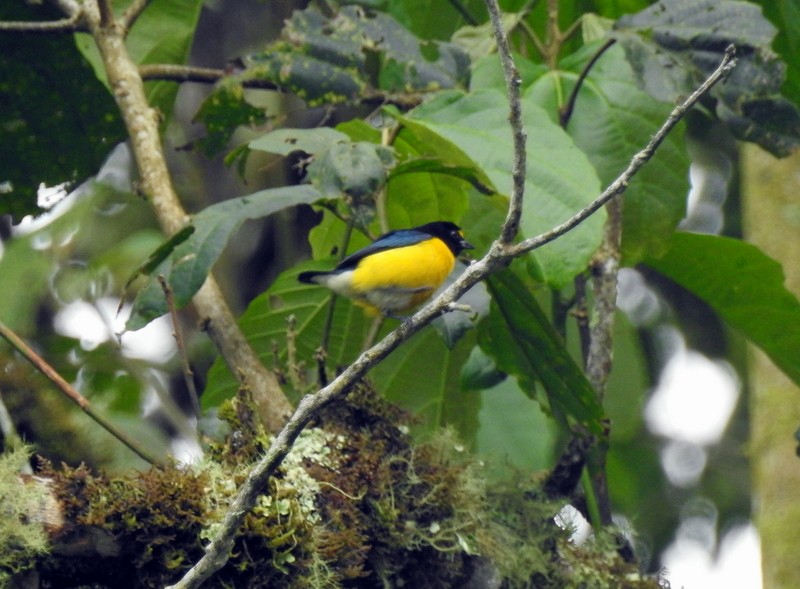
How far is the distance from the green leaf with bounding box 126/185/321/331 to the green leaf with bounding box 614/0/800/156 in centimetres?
121

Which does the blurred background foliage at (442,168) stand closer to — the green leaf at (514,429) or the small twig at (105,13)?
the green leaf at (514,429)

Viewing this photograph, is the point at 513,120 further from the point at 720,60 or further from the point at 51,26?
the point at 51,26

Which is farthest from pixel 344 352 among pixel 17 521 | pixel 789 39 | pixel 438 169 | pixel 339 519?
pixel 789 39

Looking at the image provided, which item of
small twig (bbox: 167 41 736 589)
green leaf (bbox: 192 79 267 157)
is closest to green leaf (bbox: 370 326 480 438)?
green leaf (bbox: 192 79 267 157)

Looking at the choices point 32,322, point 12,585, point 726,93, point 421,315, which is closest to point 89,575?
point 12,585

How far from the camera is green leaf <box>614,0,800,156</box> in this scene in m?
3.41

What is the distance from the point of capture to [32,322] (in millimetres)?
5270

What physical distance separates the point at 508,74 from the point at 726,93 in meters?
1.60

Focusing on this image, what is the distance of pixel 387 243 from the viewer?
334 cm

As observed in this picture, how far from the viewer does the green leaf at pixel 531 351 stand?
3.12 m

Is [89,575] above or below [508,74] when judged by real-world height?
below

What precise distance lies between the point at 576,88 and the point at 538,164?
52cm

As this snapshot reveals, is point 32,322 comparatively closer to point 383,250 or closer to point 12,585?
point 383,250

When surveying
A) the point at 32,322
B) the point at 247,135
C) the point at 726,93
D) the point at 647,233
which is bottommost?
the point at 32,322
